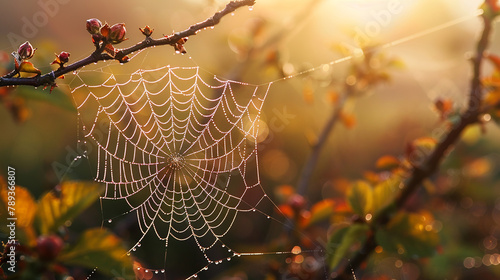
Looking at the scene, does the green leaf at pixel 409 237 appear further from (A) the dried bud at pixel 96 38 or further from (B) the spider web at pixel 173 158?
(A) the dried bud at pixel 96 38

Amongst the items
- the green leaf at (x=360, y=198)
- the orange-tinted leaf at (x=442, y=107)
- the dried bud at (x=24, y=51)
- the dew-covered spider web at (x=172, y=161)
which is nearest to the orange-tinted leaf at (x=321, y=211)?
the green leaf at (x=360, y=198)

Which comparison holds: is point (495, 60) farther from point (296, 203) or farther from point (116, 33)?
point (116, 33)

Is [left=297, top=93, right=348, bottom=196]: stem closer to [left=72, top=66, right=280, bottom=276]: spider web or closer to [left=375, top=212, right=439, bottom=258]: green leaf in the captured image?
[left=72, top=66, right=280, bottom=276]: spider web

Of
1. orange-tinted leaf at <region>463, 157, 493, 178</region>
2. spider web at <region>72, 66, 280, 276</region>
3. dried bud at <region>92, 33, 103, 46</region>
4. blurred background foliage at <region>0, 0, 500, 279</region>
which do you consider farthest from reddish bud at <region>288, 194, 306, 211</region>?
orange-tinted leaf at <region>463, 157, 493, 178</region>

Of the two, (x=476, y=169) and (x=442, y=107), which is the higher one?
(x=442, y=107)

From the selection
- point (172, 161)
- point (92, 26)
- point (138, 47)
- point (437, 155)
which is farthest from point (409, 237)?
point (172, 161)

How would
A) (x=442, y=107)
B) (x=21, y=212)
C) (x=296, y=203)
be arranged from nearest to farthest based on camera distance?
(x=21, y=212), (x=442, y=107), (x=296, y=203)
